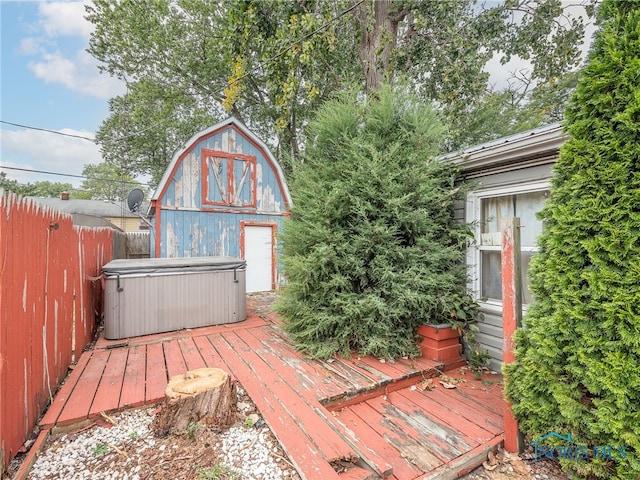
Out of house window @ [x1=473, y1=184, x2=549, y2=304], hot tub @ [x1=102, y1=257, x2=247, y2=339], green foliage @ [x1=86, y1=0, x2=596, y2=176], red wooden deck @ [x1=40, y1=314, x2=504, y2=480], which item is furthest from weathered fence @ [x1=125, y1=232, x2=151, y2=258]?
house window @ [x1=473, y1=184, x2=549, y2=304]

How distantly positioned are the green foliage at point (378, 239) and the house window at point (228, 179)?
4.44m

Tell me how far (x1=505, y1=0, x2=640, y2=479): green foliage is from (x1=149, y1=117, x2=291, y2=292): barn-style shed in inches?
215

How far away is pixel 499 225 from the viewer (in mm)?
3391

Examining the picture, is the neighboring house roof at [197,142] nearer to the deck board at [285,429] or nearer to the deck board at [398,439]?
the deck board at [285,429]

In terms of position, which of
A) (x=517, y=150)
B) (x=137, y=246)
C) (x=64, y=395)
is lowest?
(x=64, y=395)

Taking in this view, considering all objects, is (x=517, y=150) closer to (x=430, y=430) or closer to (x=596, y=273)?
(x=596, y=273)

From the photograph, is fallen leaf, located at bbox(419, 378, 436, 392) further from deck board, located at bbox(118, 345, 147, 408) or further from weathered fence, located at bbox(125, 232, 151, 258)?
weathered fence, located at bbox(125, 232, 151, 258)

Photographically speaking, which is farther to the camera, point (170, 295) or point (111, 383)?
point (170, 295)

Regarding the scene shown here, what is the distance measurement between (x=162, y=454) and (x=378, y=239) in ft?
8.42

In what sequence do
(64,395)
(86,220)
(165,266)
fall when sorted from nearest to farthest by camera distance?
1. (64,395)
2. (165,266)
3. (86,220)

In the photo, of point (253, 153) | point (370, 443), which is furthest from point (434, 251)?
point (253, 153)

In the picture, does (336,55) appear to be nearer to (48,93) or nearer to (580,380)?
(580,380)

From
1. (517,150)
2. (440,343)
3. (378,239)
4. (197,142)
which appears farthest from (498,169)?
(197,142)

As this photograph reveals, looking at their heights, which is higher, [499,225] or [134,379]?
[499,225]
